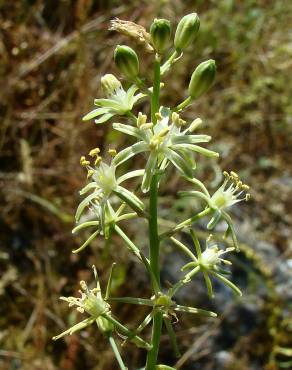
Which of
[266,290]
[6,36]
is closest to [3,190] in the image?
[6,36]

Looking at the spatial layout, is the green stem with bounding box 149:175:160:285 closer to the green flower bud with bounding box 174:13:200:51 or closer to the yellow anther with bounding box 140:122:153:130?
the yellow anther with bounding box 140:122:153:130

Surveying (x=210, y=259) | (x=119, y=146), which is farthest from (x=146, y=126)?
(x=119, y=146)

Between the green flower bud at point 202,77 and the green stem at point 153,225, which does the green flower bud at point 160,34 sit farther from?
the green stem at point 153,225

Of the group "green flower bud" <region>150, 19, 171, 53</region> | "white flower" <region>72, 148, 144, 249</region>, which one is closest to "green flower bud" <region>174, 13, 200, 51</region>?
"green flower bud" <region>150, 19, 171, 53</region>

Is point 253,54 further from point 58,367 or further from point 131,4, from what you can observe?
point 58,367

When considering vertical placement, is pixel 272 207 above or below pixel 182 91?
below

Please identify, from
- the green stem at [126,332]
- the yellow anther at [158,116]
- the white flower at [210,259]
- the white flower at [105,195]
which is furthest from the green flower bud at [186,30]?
the green stem at [126,332]
